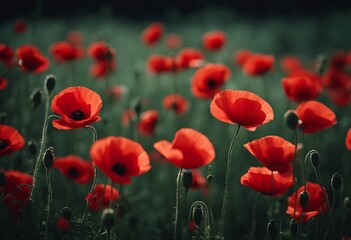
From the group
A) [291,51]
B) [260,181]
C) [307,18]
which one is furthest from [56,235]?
[307,18]

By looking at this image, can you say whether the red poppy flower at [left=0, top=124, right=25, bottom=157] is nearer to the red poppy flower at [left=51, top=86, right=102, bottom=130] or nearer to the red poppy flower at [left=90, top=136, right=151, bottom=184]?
the red poppy flower at [left=51, top=86, right=102, bottom=130]

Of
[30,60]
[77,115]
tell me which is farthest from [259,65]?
[77,115]

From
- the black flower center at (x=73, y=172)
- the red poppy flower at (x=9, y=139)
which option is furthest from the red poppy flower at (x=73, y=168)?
the red poppy flower at (x=9, y=139)

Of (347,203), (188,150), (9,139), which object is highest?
(188,150)

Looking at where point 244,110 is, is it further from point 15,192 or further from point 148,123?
point 148,123

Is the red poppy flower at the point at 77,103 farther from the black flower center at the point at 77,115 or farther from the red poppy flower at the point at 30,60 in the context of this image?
the red poppy flower at the point at 30,60

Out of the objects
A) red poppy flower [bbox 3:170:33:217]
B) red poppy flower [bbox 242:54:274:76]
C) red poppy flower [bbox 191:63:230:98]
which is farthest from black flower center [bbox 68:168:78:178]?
red poppy flower [bbox 242:54:274:76]

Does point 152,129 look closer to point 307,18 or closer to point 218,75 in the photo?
point 218,75
